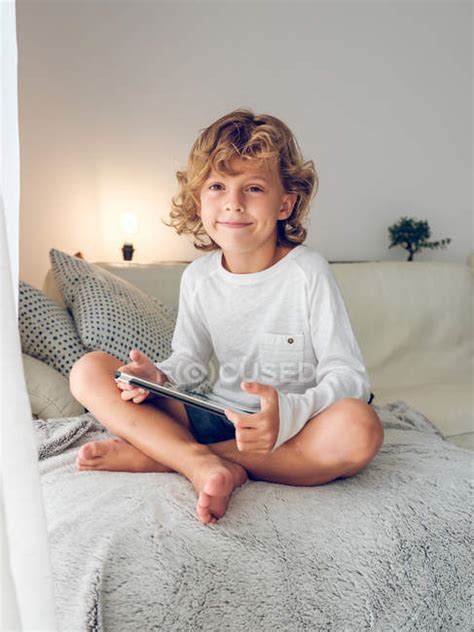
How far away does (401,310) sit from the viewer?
2.52m

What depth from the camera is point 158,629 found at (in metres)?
0.83

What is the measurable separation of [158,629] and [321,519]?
0.28 meters

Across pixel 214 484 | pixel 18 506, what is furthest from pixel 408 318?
pixel 18 506

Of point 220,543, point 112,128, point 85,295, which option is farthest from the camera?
point 112,128

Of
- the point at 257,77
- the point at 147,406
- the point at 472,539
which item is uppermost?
the point at 257,77

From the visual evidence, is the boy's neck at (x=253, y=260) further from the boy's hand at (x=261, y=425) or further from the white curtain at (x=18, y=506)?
the white curtain at (x=18, y=506)

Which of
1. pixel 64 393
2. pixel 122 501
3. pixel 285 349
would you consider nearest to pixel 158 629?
pixel 122 501

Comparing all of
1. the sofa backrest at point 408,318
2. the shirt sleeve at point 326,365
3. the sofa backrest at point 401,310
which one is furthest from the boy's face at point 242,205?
the sofa backrest at point 408,318

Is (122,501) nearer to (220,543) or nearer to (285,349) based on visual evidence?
(220,543)

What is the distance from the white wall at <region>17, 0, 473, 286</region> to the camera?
9.71 ft

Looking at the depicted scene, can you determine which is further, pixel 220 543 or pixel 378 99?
pixel 378 99

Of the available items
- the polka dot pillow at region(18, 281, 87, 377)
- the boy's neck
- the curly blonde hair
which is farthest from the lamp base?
the boy's neck

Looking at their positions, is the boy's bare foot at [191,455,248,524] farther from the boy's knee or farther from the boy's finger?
the boy's knee

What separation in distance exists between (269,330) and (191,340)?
0.19 meters
